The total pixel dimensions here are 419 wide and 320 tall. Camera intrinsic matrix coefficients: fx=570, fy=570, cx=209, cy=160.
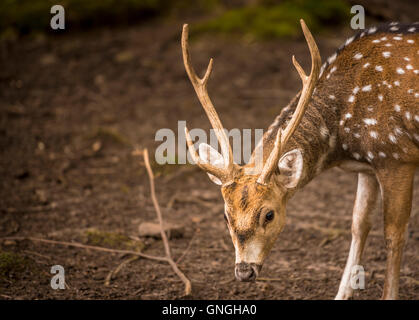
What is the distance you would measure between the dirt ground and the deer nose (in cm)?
84

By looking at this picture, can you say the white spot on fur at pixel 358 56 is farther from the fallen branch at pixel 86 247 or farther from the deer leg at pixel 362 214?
the fallen branch at pixel 86 247

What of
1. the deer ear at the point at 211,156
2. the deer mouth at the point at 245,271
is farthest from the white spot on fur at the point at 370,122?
the deer mouth at the point at 245,271

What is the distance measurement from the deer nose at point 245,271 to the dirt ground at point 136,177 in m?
0.84

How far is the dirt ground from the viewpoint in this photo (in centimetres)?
492

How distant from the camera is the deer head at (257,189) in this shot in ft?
12.9

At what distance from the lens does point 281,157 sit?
418 cm

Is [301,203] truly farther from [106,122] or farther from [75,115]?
[75,115]

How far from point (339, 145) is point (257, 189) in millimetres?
962

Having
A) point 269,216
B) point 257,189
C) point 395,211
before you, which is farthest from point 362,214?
point 257,189

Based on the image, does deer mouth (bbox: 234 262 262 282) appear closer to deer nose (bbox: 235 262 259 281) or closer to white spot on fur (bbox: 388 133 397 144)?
deer nose (bbox: 235 262 259 281)

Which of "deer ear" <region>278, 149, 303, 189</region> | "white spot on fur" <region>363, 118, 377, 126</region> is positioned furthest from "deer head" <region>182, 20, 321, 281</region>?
"white spot on fur" <region>363, 118, 377, 126</region>

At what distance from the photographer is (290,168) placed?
4184 mm

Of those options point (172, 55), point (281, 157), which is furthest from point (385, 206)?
point (172, 55)
